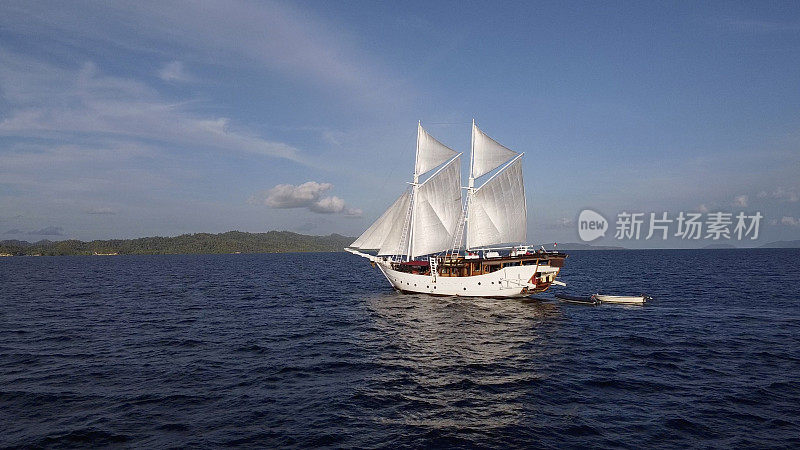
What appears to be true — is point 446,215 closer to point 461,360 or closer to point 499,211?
A: point 499,211

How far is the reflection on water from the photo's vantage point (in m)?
17.0

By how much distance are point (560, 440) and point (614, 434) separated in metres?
2.26

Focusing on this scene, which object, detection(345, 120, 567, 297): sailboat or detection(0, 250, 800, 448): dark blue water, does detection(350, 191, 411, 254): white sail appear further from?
detection(0, 250, 800, 448): dark blue water

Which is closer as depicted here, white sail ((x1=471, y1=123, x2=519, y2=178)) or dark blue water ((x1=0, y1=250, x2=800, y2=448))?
dark blue water ((x1=0, y1=250, x2=800, y2=448))

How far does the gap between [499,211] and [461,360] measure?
3298cm

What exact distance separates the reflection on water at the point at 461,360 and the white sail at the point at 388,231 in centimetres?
1237

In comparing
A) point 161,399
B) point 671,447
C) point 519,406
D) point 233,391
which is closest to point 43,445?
point 161,399

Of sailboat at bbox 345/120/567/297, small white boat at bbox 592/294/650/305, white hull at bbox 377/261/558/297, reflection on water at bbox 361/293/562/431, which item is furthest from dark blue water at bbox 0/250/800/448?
sailboat at bbox 345/120/567/297

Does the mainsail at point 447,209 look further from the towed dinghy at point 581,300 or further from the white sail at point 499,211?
the towed dinghy at point 581,300

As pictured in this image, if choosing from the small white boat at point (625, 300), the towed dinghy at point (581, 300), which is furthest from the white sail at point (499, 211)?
the small white boat at point (625, 300)

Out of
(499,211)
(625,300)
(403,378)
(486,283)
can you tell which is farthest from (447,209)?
(403,378)

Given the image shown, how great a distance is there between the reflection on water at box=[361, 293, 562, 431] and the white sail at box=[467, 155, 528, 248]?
12346 millimetres

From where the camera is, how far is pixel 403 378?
2134cm

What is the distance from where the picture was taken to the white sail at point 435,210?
54.0 metres
